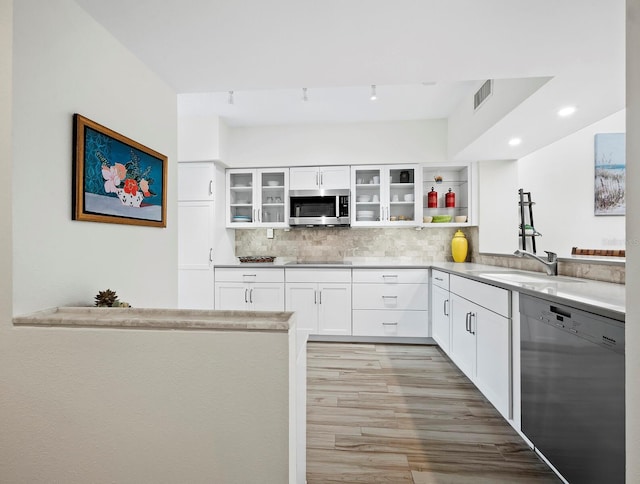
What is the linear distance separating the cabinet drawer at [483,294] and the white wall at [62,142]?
7.22 ft

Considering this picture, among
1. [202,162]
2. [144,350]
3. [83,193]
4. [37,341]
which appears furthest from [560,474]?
[202,162]

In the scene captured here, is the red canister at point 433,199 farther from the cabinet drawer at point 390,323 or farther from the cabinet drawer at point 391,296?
the cabinet drawer at point 390,323

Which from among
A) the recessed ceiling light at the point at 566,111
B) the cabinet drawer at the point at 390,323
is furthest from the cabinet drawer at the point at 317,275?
the recessed ceiling light at the point at 566,111

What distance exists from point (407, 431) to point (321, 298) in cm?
196

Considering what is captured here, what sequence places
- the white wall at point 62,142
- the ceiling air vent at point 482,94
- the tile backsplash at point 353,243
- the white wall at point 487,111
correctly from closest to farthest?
the white wall at point 62,142, the white wall at point 487,111, the ceiling air vent at point 482,94, the tile backsplash at point 353,243

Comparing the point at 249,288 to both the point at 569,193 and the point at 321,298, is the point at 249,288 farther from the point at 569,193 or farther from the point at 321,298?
the point at 569,193

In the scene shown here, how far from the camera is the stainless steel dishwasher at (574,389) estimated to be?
123 centimetres

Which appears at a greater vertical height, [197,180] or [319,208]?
[197,180]

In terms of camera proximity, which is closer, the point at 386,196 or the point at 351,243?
the point at 386,196

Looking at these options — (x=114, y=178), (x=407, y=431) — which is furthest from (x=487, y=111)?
(x=114, y=178)

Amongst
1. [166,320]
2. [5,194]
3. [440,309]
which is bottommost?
[440,309]

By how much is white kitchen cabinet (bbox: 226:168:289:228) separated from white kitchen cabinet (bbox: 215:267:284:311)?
2.18 feet

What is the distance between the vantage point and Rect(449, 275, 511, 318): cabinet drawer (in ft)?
6.73

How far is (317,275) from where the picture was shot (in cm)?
385
